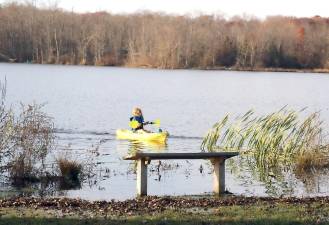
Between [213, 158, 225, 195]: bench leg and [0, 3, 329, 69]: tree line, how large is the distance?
77358mm

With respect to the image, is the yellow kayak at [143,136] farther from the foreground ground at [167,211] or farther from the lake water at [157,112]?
the foreground ground at [167,211]

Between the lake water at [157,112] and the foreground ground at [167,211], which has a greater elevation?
the foreground ground at [167,211]

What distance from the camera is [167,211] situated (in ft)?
39.0

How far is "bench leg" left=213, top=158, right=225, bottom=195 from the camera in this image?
15.4m

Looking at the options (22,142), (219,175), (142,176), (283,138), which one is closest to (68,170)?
(22,142)

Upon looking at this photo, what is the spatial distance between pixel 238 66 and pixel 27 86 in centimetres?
4518

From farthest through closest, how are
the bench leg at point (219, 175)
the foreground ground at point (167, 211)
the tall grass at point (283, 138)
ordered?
the tall grass at point (283, 138) → the bench leg at point (219, 175) → the foreground ground at point (167, 211)

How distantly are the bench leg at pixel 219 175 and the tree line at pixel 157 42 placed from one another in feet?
254

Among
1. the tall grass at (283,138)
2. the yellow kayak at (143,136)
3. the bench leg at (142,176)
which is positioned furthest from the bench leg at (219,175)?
the yellow kayak at (143,136)

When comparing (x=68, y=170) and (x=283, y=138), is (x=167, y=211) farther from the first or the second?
(x=283, y=138)

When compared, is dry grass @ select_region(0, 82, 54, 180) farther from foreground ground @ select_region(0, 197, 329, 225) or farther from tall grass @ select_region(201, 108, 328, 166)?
tall grass @ select_region(201, 108, 328, 166)

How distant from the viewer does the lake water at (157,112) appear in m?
17.9

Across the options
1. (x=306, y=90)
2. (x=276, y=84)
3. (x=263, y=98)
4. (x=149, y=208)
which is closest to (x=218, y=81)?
(x=276, y=84)

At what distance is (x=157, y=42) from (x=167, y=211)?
274 ft
